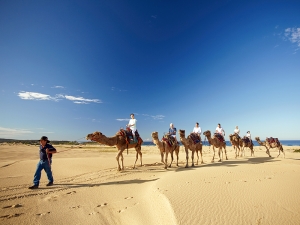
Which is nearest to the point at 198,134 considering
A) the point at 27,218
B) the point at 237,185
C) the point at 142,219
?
the point at 237,185

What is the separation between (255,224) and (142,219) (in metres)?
2.78

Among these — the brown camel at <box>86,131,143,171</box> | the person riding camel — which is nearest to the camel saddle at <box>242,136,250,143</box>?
the person riding camel

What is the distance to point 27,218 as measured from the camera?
4.61 metres

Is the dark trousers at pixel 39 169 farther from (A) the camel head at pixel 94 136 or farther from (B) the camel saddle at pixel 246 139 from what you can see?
(B) the camel saddle at pixel 246 139

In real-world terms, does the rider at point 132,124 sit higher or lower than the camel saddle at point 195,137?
higher

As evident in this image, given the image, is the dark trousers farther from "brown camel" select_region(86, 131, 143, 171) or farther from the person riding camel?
the person riding camel

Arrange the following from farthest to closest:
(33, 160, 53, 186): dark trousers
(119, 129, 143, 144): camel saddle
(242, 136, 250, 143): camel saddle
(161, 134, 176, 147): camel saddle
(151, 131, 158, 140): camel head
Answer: (242, 136, 250, 143): camel saddle, (161, 134, 176, 147): camel saddle, (151, 131, 158, 140): camel head, (119, 129, 143, 144): camel saddle, (33, 160, 53, 186): dark trousers

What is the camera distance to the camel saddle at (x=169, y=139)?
43.1 ft

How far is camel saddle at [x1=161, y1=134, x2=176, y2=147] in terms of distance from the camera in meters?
13.1

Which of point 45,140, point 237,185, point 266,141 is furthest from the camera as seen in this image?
point 266,141

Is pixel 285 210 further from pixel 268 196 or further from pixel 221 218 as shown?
pixel 221 218

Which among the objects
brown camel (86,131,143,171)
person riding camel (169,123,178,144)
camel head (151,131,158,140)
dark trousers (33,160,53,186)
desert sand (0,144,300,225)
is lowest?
desert sand (0,144,300,225)

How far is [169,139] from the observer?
43.9 ft

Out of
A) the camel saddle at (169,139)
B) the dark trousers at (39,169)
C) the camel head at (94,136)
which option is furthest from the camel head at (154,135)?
the dark trousers at (39,169)
